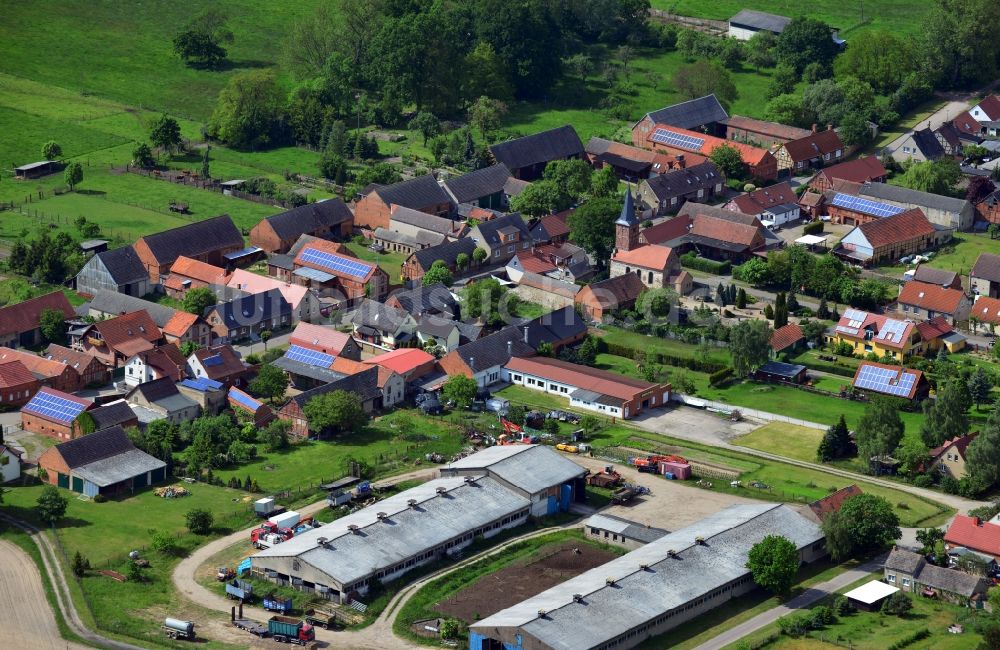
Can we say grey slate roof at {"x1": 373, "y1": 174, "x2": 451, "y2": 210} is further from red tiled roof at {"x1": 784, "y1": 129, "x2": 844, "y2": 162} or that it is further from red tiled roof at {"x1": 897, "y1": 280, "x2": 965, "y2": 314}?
red tiled roof at {"x1": 897, "y1": 280, "x2": 965, "y2": 314}

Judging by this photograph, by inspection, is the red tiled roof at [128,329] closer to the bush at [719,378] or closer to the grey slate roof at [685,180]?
the bush at [719,378]

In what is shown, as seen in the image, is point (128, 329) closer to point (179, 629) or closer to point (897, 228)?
point (179, 629)

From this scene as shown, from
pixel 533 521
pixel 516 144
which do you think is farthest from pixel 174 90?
pixel 533 521

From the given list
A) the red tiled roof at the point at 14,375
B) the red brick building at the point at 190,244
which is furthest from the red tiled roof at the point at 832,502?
the red brick building at the point at 190,244

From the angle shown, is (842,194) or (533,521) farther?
(842,194)

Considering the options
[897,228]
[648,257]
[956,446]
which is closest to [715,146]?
[897,228]

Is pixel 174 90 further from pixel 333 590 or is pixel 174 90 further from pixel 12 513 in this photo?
pixel 333 590
